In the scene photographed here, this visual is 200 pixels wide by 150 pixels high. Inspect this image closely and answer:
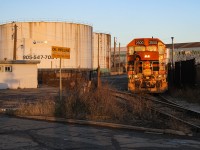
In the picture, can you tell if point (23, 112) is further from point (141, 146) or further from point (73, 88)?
point (141, 146)

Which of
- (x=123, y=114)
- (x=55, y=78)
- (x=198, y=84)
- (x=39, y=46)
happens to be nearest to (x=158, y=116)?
(x=123, y=114)

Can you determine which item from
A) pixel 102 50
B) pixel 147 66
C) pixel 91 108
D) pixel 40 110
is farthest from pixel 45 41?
pixel 91 108

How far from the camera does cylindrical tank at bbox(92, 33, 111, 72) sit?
90.4 m

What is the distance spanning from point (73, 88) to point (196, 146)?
8896 mm

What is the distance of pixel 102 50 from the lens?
9288 cm

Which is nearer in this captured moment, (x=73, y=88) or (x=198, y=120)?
(x=198, y=120)

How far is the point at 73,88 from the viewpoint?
1733 cm

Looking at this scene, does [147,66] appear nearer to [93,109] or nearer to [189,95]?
[189,95]

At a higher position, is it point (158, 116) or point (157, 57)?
point (157, 57)

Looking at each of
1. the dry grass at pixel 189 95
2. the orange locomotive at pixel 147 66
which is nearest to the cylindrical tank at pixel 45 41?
the orange locomotive at pixel 147 66

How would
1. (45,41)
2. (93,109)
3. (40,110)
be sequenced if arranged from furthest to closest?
(45,41)
(40,110)
(93,109)

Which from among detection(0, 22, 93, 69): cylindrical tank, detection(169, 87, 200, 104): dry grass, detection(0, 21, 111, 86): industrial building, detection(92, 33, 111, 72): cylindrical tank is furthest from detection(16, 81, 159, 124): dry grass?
detection(92, 33, 111, 72): cylindrical tank

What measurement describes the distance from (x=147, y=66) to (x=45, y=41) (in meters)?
41.9

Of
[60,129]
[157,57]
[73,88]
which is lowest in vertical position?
[60,129]
